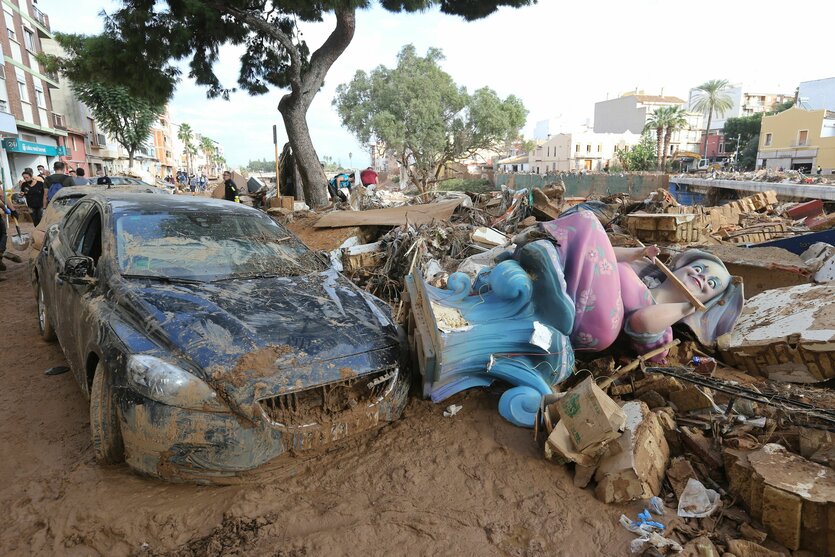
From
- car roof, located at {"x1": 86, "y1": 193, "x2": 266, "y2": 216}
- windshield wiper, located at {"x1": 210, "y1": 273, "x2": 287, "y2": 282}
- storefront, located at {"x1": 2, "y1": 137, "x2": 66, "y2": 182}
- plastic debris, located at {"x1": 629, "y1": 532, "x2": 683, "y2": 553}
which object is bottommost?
plastic debris, located at {"x1": 629, "y1": 532, "x2": 683, "y2": 553}

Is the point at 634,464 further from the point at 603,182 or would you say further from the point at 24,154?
the point at 24,154

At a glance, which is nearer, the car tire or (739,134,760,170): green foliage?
the car tire

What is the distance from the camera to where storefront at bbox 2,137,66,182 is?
21989mm

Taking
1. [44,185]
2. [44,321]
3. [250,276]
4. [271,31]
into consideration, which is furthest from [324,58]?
[250,276]

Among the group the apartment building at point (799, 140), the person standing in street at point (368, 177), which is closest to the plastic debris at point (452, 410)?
the person standing in street at point (368, 177)

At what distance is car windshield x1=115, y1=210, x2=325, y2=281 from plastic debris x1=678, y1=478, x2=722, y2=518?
2.78m

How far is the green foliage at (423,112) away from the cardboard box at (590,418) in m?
31.5

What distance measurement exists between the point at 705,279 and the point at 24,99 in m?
32.3

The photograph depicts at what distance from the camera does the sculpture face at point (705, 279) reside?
146 inches

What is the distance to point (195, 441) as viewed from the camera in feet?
7.48

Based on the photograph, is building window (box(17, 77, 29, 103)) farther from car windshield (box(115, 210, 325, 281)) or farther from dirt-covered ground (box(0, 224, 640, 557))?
dirt-covered ground (box(0, 224, 640, 557))

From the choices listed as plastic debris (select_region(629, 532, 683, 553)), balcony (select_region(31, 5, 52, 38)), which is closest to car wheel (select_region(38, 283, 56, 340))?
plastic debris (select_region(629, 532, 683, 553))

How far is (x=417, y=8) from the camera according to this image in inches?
468

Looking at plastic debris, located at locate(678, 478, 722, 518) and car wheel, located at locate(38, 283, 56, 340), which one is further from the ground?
car wheel, located at locate(38, 283, 56, 340)
